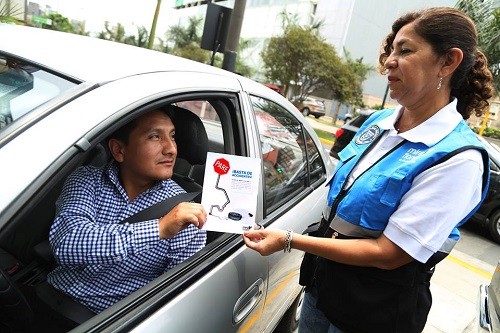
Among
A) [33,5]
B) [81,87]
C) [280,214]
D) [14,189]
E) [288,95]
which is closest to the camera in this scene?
[14,189]

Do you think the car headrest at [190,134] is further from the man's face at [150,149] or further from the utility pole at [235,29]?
the utility pole at [235,29]

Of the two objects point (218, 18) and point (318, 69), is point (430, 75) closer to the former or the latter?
point (218, 18)

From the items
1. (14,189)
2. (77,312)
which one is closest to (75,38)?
(14,189)

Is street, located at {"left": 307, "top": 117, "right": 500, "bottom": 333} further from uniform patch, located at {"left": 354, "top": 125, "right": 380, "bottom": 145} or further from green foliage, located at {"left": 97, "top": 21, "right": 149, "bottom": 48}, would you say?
green foliage, located at {"left": 97, "top": 21, "right": 149, "bottom": 48}

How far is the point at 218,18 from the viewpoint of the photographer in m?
5.45

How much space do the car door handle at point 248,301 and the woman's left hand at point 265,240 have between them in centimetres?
22

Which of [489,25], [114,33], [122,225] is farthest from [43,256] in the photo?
[114,33]

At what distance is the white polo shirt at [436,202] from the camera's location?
111 centimetres

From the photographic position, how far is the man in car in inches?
49.4

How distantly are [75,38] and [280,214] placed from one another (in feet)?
3.90

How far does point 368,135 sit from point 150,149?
0.85 m

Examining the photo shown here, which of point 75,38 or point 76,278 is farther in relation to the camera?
point 75,38

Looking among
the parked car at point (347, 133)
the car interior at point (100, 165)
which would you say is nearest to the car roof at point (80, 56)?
the car interior at point (100, 165)

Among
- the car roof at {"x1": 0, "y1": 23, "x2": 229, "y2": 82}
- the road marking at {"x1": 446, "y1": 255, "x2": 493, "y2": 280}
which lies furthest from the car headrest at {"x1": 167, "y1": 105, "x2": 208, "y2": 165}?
the road marking at {"x1": 446, "y1": 255, "x2": 493, "y2": 280}
